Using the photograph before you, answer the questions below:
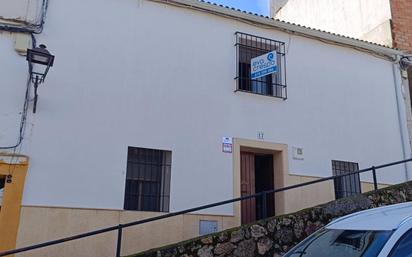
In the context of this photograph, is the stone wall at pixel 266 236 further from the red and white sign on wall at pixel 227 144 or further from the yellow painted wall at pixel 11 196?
the yellow painted wall at pixel 11 196

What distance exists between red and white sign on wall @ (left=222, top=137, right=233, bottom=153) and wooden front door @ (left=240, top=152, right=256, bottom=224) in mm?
571

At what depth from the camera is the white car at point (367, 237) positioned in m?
3.21

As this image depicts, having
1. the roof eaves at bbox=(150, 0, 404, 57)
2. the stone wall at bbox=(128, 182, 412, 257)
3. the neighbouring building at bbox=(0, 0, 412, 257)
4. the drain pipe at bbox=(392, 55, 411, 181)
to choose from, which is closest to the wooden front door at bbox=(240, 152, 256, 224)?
the neighbouring building at bbox=(0, 0, 412, 257)

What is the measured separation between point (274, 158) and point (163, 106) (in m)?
2.68

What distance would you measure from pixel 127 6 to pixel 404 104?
Result: 7.16 m

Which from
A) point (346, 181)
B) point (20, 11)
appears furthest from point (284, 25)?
point (20, 11)

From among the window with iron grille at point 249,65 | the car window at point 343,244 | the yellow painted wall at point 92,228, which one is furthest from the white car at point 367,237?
the window with iron grille at point 249,65

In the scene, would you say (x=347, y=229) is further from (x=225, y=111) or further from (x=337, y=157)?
(x=337, y=157)

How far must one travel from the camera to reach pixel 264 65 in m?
8.48

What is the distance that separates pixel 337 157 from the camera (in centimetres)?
945

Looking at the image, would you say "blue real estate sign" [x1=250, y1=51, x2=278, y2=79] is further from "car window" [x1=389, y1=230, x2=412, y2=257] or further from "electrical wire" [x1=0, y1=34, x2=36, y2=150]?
"car window" [x1=389, y1=230, x2=412, y2=257]

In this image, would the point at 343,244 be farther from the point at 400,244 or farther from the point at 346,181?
the point at 346,181

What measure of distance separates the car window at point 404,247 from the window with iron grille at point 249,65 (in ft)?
19.7

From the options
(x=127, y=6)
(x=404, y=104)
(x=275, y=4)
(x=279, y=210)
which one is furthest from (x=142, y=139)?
(x=275, y=4)
